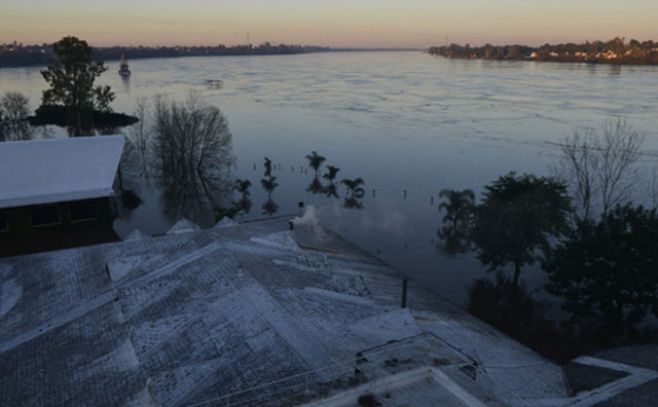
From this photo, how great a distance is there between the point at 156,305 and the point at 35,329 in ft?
15.5

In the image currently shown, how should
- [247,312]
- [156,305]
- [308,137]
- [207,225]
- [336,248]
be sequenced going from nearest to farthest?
[247,312], [156,305], [336,248], [207,225], [308,137]

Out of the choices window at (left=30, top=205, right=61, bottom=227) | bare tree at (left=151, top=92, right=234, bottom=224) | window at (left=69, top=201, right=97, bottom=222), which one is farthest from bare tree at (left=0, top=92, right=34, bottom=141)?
window at (left=69, top=201, right=97, bottom=222)

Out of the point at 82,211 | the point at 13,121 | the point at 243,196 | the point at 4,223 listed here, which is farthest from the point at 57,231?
the point at 13,121

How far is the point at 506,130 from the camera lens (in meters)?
68.7

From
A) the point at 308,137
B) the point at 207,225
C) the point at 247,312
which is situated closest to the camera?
the point at 247,312

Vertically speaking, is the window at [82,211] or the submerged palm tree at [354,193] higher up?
the window at [82,211]

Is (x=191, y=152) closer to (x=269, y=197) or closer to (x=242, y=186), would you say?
(x=242, y=186)

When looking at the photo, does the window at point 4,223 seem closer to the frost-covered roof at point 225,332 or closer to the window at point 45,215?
the window at point 45,215

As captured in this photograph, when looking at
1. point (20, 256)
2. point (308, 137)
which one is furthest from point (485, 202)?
point (308, 137)

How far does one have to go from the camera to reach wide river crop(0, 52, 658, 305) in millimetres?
36812

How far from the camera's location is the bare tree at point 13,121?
58722 mm

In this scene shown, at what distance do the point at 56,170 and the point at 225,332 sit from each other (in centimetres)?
2065

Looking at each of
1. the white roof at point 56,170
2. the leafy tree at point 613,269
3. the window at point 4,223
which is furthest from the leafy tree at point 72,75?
the leafy tree at point 613,269

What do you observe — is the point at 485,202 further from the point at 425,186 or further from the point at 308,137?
the point at 308,137
